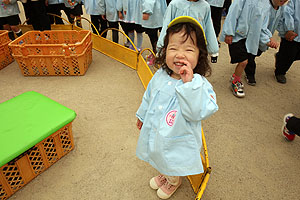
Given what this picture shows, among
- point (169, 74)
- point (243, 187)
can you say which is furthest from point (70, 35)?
point (243, 187)

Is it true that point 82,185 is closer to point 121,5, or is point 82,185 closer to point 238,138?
point 238,138

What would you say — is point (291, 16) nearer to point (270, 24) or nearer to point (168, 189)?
point (270, 24)

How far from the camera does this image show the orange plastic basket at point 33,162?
1.30 meters

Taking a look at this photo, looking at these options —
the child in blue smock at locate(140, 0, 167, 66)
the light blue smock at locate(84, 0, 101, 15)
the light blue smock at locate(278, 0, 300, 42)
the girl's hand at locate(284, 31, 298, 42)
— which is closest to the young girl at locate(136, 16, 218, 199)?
the child in blue smock at locate(140, 0, 167, 66)

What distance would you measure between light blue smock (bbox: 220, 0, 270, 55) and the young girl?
1269mm

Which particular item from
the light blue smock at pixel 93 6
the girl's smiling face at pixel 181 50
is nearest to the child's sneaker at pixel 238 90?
the girl's smiling face at pixel 181 50

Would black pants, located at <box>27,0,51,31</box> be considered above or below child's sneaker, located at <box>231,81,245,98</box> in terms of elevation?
above

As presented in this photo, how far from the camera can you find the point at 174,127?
989mm

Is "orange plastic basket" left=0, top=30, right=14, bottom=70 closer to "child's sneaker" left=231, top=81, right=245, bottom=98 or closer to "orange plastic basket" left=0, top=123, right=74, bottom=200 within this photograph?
"orange plastic basket" left=0, top=123, right=74, bottom=200

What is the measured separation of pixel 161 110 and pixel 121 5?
229 centimetres

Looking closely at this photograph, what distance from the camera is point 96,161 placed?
64.9 inches

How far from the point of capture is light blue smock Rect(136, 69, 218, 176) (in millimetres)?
923

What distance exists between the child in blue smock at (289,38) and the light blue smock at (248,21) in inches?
14.4

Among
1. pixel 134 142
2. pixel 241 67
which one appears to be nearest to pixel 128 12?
pixel 241 67
